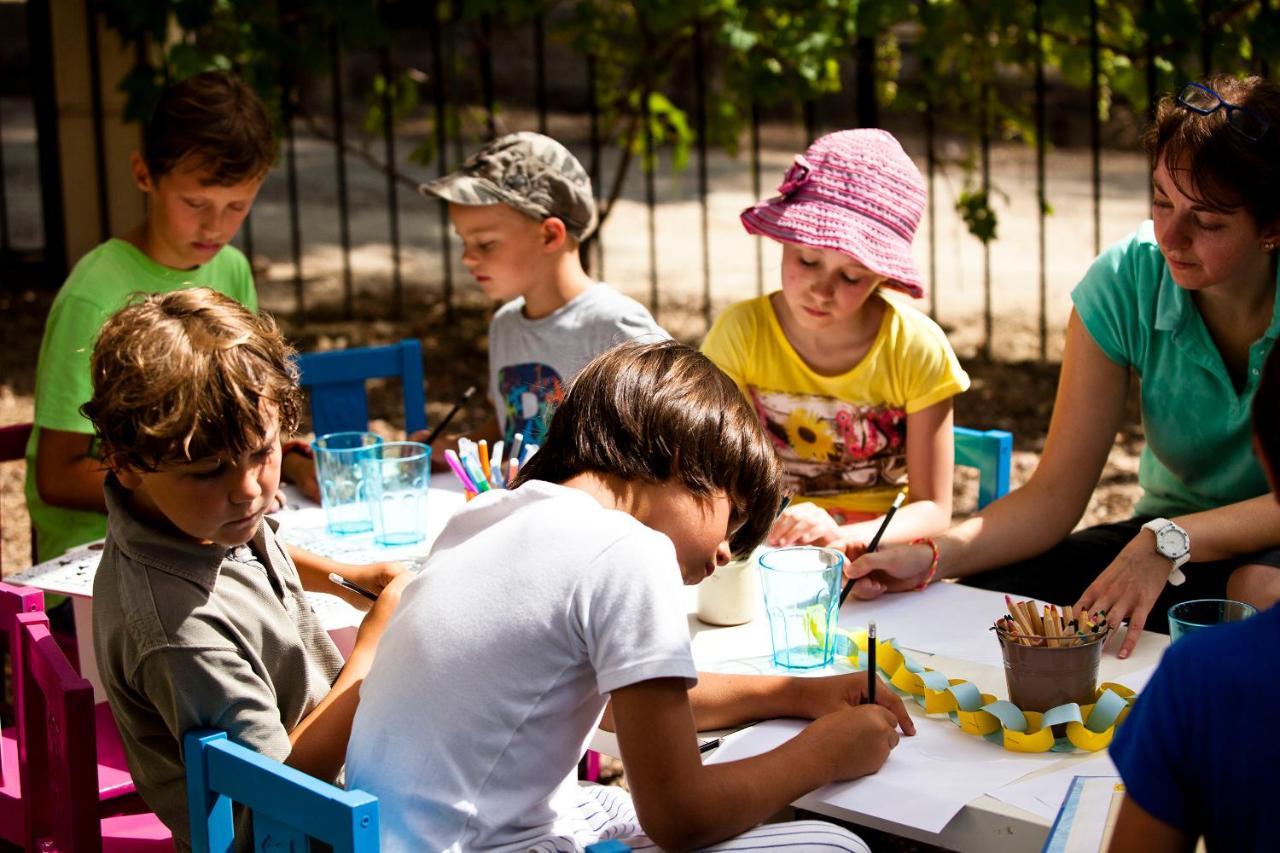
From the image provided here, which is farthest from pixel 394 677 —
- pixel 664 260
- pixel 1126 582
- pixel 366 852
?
pixel 664 260

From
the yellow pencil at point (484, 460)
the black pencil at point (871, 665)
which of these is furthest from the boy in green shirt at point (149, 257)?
the black pencil at point (871, 665)

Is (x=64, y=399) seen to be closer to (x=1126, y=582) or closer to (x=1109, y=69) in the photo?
(x=1126, y=582)

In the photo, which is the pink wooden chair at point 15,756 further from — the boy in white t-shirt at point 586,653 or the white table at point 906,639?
the boy in white t-shirt at point 586,653

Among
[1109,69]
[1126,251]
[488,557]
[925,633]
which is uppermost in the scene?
[1109,69]

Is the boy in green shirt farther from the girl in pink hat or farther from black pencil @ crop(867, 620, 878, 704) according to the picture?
black pencil @ crop(867, 620, 878, 704)

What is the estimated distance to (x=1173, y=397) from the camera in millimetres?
2666

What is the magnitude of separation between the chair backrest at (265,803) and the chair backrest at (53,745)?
17cm

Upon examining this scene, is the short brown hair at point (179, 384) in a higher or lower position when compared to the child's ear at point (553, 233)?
lower

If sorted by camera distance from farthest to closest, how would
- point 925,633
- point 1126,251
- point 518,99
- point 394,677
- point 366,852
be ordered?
point 518,99 → point 1126,251 → point 925,633 → point 394,677 → point 366,852

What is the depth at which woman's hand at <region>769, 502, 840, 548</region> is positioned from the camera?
236cm

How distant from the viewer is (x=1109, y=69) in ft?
19.8

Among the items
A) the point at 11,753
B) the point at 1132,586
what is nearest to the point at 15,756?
the point at 11,753

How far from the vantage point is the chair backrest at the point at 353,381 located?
11.5 ft

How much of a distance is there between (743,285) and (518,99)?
759 centimetres
